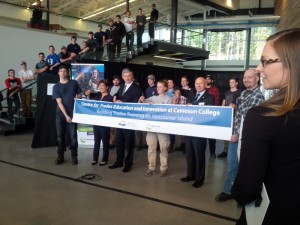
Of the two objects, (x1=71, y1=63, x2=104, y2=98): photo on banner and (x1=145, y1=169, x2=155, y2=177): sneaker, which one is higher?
(x1=71, y1=63, x2=104, y2=98): photo on banner

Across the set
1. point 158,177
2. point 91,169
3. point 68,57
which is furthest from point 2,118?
point 158,177

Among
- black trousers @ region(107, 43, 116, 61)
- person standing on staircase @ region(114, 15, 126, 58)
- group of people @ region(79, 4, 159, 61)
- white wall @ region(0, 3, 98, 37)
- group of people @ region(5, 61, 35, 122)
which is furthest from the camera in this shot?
white wall @ region(0, 3, 98, 37)

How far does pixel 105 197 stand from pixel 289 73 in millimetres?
2985

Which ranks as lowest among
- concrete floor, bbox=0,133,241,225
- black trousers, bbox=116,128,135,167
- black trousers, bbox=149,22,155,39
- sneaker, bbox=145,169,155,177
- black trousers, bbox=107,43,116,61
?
concrete floor, bbox=0,133,241,225

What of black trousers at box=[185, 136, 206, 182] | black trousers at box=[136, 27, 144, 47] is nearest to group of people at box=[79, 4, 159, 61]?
black trousers at box=[136, 27, 144, 47]

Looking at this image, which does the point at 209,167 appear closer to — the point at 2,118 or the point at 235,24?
the point at 2,118

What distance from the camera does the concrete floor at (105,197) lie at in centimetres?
289

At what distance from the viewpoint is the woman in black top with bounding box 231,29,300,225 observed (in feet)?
2.84

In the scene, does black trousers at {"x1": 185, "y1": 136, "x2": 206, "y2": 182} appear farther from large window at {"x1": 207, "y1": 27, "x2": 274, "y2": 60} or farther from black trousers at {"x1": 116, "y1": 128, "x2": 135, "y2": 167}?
large window at {"x1": 207, "y1": 27, "x2": 274, "y2": 60}

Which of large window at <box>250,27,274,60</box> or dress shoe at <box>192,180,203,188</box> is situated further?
large window at <box>250,27,274,60</box>

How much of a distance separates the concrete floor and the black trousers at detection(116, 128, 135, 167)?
0.20 m

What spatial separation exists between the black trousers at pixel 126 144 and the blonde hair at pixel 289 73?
3829 millimetres

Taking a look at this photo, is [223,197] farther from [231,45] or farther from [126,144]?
[231,45]

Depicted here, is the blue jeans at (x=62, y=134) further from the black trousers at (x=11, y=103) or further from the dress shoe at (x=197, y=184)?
the black trousers at (x=11, y=103)
